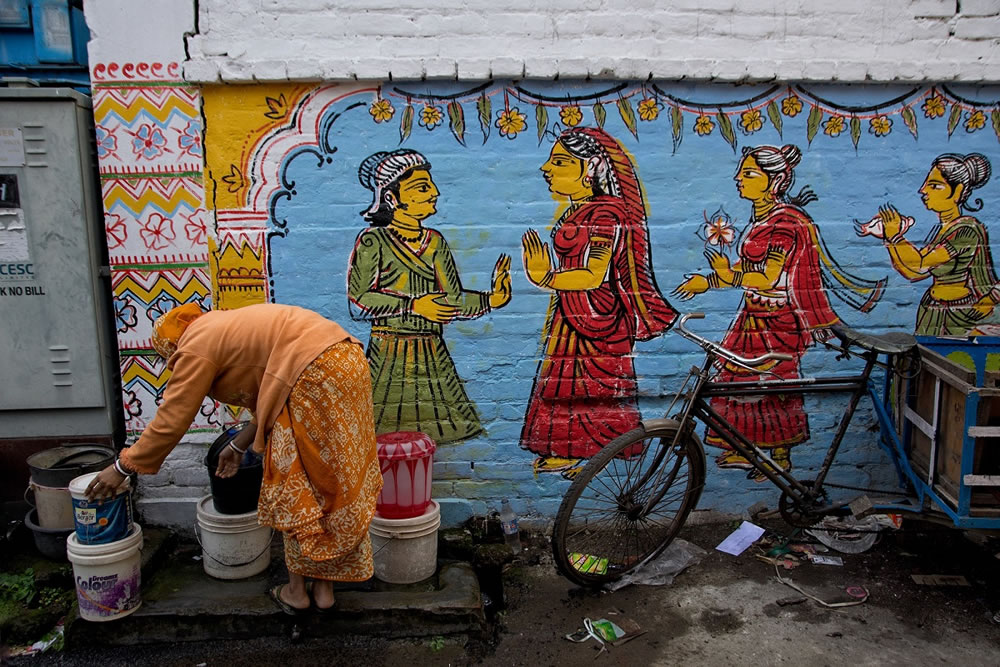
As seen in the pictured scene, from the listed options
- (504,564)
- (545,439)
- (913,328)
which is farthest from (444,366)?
(913,328)

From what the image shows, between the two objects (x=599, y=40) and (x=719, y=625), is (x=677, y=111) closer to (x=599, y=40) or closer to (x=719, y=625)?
(x=599, y=40)

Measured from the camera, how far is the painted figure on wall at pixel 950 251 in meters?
4.10

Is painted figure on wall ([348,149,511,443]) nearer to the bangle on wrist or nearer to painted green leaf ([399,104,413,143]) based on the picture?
painted green leaf ([399,104,413,143])

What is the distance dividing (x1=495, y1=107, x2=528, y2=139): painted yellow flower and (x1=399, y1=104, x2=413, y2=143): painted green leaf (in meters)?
0.47

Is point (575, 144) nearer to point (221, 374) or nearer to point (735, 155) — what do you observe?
point (735, 155)

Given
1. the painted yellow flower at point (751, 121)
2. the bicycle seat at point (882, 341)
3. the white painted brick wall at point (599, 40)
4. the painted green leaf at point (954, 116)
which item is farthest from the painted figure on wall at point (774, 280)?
the painted green leaf at point (954, 116)

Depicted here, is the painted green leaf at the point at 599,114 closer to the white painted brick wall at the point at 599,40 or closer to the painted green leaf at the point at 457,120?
the white painted brick wall at the point at 599,40

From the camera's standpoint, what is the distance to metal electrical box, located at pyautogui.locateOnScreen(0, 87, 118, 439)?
3707 millimetres

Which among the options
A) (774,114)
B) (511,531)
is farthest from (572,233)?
(511,531)

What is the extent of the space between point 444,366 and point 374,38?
1804mm

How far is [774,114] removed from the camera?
13.1ft

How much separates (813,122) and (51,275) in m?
4.27

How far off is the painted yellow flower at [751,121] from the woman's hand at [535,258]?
1287mm

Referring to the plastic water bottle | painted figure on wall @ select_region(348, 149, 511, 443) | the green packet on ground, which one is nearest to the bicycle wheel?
the green packet on ground
